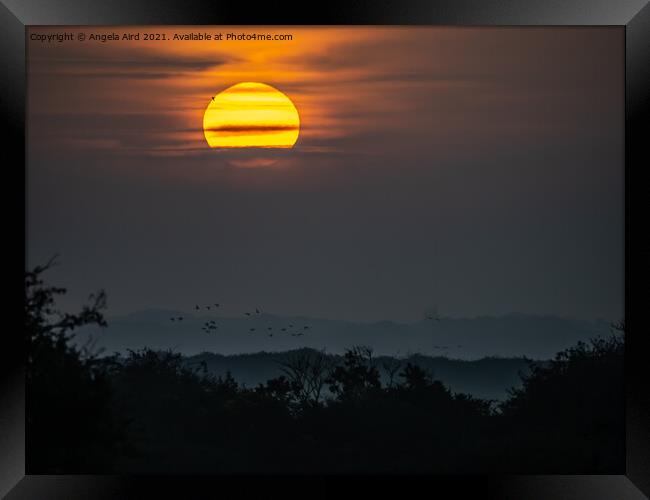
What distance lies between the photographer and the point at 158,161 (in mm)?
5719

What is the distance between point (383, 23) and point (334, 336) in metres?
1.98

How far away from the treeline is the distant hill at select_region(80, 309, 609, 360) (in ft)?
0.29

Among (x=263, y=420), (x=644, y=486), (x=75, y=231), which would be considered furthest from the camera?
(x=263, y=420)

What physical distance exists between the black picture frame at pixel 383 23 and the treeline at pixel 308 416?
1.67ft

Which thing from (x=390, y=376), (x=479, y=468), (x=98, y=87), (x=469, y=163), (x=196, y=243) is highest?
(x=98, y=87)

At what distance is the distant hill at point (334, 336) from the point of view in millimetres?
5703

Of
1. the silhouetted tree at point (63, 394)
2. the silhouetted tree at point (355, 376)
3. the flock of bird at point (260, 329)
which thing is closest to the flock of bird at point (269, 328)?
the flock of bird at point (260, 329)

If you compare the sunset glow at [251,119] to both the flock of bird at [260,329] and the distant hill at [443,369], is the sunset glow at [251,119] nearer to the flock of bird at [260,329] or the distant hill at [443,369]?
the flock of bird at [260,329]

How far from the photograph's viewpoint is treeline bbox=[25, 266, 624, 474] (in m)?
5.62

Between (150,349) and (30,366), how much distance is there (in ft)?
2.30

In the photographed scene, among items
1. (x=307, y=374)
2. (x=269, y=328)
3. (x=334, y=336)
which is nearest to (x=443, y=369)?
(x=334, y=336)

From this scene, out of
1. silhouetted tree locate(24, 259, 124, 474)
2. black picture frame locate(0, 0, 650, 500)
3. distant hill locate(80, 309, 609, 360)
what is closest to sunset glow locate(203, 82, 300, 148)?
black picture frame locate(0, 0, 650, 500)

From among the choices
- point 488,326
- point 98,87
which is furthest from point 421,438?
point 98,87

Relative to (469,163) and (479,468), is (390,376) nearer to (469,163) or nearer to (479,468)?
(479,468)
